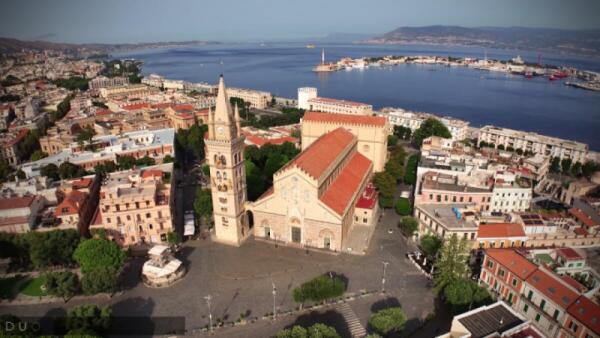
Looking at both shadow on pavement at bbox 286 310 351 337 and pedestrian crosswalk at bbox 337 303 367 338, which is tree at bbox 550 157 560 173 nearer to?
pedestrian crosswalk at bbox 337 303 367 338

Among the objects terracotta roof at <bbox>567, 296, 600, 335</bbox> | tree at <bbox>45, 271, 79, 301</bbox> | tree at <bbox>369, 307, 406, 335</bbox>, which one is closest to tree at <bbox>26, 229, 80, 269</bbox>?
tree at <bbox>45, 271, 79, 301</bbox>

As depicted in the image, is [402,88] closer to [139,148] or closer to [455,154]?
[455,154]

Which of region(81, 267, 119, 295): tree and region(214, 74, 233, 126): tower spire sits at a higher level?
region(214, 74, 233, 126): tower spire

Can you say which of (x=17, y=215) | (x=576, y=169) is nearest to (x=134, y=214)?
(x=17, y=215)

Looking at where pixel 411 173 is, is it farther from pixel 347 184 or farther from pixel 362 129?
pixel 347 184

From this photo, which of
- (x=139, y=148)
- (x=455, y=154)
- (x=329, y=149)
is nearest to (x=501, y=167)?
(x=455, y=154)

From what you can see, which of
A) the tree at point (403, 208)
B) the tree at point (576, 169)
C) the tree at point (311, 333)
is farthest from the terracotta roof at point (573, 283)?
the tree at point (576, 169)
